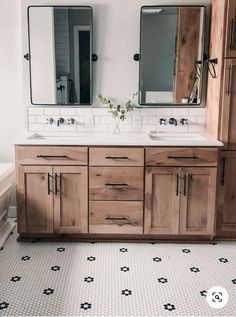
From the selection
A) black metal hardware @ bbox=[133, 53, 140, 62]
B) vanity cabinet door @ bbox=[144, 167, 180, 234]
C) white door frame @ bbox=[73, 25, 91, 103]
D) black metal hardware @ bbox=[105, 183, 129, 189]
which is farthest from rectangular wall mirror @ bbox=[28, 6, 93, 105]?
vanity cabinet door @ bbox=[144, 167, 180, 234]

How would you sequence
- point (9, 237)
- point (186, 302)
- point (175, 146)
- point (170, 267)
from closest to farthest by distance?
1. point (186, 302)
2. point (170, 267)
3. point (175, 146)
4. point (9, 237)

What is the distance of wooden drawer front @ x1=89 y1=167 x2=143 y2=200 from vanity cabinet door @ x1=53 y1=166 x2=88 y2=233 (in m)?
0.07

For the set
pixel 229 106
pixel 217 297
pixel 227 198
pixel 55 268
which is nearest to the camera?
pixel 217 297

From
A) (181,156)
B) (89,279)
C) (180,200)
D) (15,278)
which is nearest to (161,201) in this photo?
(180,200)

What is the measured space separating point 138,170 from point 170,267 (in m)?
0.79

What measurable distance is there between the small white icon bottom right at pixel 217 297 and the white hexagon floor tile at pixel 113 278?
0.03 meters

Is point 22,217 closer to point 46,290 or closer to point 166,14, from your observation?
point 46,290

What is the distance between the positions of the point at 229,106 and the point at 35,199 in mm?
1730

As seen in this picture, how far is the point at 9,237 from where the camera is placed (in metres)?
3.35

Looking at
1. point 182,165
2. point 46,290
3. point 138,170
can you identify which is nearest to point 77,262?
point 46,290

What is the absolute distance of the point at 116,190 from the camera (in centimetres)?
316

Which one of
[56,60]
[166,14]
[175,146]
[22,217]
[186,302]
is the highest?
[166,14]

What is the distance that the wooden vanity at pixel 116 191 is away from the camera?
3104 mm

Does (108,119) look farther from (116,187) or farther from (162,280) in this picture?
(162,280)
